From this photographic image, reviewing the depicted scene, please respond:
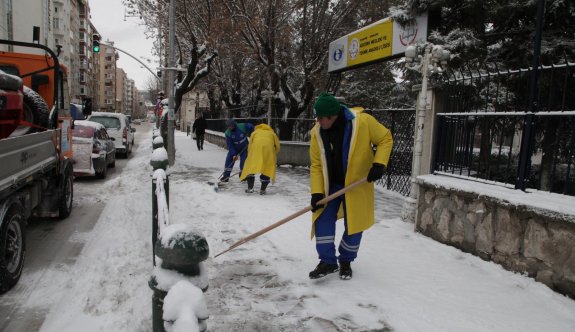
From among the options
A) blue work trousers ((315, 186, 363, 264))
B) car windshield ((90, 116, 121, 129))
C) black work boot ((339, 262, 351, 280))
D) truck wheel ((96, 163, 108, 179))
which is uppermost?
car windshield ((90, 116, 121, 129))

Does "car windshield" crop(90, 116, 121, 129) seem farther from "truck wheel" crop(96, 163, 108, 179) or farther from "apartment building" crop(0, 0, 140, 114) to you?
"truck wheel" crop(96, 163, 108, 179)

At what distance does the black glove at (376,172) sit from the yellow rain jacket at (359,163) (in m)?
0.07

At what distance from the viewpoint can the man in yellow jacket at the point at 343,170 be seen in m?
3.90

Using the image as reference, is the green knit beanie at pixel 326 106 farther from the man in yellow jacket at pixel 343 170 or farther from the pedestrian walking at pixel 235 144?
the pedestrian walking at pixel 235 144

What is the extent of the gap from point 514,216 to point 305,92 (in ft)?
41.6

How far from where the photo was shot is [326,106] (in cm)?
378

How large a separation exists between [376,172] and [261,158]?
503 cm

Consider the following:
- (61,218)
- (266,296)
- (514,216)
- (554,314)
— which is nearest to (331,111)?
(266,296)

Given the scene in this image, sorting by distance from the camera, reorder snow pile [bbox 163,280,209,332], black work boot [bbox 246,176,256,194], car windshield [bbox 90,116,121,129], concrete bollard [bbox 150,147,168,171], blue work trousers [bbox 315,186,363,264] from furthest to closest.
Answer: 1. car windshield [bbox 90,116,121,129]
2. black work boot [bbox 246,176,256,194]
3. concrete bollard [bbox 150,147,168,171]
4. blue work trousers [bbox 315,186,363,264]
5. snow pile [bbox 163,280,209,332]

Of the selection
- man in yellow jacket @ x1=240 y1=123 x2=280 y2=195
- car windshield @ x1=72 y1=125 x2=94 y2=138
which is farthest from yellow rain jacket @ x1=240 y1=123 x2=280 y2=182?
car windshield @ x1=72 y1=125 x2=94 y2=138

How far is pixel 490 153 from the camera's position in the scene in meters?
5.20

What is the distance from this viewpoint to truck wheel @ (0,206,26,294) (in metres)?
3.76

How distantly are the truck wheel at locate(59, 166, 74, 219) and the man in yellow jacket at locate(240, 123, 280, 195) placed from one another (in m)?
3.16

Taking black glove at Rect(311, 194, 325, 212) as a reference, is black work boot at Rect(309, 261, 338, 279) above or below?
below
